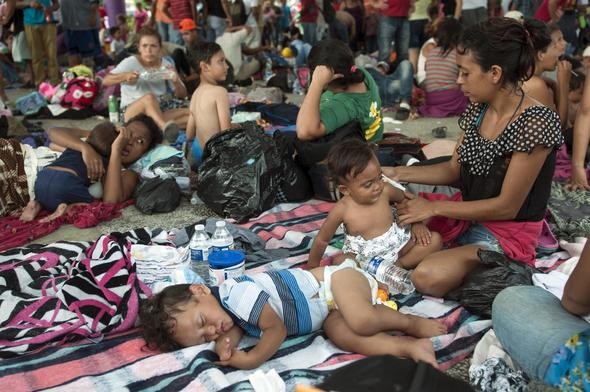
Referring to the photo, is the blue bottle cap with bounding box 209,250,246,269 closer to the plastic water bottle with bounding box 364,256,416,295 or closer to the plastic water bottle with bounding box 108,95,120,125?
the plastic water bottle with bounding box 364,256,416,295

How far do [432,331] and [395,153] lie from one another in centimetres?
231

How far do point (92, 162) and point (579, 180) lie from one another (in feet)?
11.7

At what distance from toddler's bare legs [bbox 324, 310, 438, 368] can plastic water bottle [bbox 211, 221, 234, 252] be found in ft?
2.90

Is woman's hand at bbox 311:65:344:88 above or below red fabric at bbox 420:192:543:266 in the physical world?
above

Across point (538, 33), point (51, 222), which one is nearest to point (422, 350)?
point (538, 33)

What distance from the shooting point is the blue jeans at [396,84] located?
7.87 meters

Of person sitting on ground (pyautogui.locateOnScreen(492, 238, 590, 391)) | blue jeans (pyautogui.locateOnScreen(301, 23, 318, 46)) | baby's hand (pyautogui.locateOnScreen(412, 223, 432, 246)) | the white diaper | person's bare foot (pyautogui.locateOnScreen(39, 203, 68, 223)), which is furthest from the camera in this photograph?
blue jeans (pyautogui.locateOnScreen(301, 23, 318, 46))

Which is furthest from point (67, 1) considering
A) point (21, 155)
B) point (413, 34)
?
point (21, 155)

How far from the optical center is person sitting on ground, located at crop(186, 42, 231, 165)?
16.0 feet

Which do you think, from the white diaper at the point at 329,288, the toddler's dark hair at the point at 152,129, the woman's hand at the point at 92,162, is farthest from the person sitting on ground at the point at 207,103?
the white diaper at the point at 329,288

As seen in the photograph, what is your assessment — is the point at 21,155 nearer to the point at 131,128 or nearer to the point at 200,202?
the point at 131,128

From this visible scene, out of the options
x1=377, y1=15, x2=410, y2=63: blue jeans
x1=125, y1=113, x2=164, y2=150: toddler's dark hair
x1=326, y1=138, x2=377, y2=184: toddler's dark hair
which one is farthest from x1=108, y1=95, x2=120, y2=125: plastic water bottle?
x1=326, y1=138, x2=377, y2=184: toddler's dark hair

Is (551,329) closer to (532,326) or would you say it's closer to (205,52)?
(532,326)

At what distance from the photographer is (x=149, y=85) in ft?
22.7
